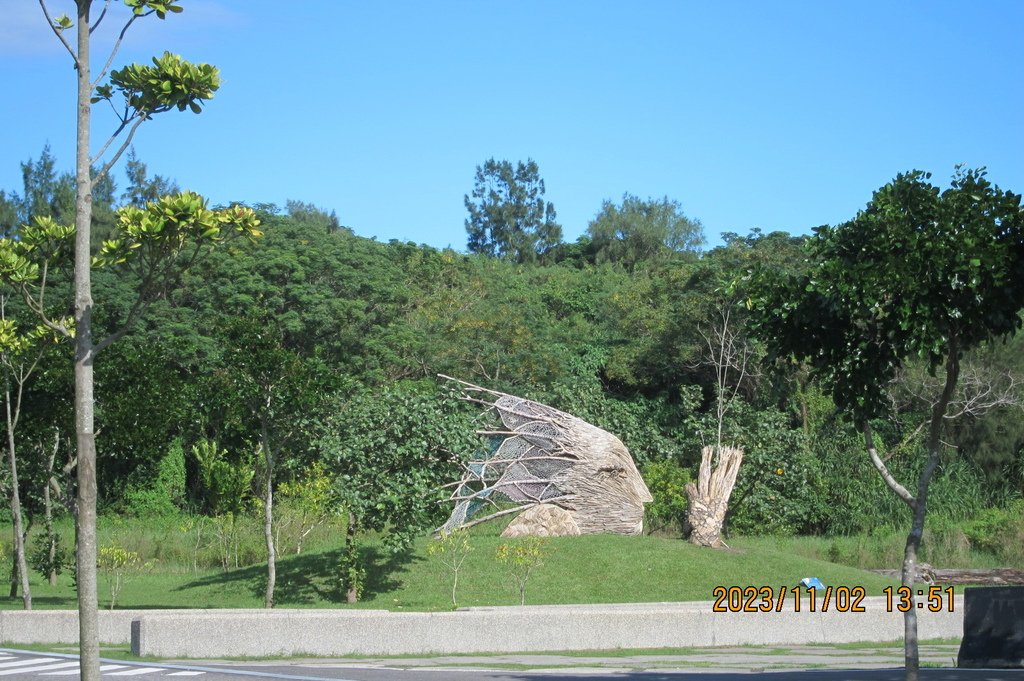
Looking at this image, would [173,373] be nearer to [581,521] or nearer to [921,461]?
[581,521]

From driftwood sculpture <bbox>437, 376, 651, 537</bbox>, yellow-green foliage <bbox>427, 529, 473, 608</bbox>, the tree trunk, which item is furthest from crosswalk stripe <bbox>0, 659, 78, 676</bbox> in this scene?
driftwood sculpture <bbox>437, 376, 651, 537</bbox>

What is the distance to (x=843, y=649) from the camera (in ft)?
54.4

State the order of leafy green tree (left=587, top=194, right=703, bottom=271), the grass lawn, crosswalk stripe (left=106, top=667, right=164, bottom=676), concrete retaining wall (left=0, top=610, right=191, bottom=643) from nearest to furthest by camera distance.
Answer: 1. crosswalk stripe (left=106, top=667, right=164, bottom=676)
2. concrete retaining wall (left=0, top=610, right=191, bottom=643)
3. the grass lawn
4. leafy green tree (left=587, top=194, right=703, bottom=271)

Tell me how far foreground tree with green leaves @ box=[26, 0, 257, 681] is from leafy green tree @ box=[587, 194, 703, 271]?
5269cm

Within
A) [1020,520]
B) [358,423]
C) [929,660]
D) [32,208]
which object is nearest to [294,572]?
[358,423]

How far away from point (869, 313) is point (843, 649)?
28.6ft

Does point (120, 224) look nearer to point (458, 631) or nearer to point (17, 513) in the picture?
point (458, 631)

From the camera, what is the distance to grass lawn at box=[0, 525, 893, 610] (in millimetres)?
21688

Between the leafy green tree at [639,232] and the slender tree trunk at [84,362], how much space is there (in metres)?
53.0

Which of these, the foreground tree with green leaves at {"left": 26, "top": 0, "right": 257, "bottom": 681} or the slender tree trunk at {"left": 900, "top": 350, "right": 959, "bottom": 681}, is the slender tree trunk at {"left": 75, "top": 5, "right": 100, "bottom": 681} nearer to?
the foreground tree with green leaves at {"left": 26, "top": 0, "right": 257, "bottom": 681}

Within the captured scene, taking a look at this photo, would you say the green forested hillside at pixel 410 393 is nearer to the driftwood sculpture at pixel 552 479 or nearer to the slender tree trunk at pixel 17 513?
the slender tree trunk at pixel 17 513

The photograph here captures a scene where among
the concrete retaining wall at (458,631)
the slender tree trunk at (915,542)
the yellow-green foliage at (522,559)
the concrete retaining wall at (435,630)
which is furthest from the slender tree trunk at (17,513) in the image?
the slender tree trunk at (915,542)

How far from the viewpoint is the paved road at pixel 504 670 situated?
39.0ft
